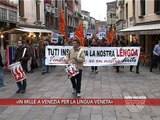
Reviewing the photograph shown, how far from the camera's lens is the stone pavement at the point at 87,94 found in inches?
318

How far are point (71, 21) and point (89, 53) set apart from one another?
156ft

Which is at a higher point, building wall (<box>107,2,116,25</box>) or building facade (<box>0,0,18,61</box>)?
building wall (<box>107,2,116,25</box>)

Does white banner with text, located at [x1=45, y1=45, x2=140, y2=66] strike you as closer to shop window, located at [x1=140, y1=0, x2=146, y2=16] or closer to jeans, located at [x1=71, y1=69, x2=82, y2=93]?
jeans, located at [x1=71, y1=69, x2=82, y2=93]

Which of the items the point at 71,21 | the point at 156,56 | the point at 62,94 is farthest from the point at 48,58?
the point at 71,21

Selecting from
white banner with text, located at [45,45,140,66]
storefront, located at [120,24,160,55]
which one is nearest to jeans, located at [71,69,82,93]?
white banner with text, located at [45,45,140,66]

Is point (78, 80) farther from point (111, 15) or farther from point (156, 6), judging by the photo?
point (111, 15)

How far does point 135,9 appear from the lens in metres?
29.7

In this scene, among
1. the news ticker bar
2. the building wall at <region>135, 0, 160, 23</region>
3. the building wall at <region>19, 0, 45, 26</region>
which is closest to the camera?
the news ticker bar

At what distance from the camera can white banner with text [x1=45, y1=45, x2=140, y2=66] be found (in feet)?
55.2

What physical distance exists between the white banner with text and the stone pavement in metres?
1.11

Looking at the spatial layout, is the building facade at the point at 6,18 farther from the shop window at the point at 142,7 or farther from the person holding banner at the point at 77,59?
the person holding banner at the point at 77,59

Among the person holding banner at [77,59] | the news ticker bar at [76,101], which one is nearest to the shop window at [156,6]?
the person holding banner at [77,59]

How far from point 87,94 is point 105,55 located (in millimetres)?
6160

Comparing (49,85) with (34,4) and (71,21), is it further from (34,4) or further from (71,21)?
(71,21)
